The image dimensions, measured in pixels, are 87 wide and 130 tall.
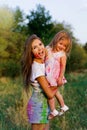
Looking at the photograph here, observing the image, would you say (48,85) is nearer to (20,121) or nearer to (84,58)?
(20,121)

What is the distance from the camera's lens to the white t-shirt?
11.6 ft

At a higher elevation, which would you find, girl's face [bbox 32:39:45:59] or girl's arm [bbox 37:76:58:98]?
girl's face [bbox 32:39:45:59]

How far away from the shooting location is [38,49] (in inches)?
142

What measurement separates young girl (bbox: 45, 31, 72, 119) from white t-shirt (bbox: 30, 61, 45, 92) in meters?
0.07

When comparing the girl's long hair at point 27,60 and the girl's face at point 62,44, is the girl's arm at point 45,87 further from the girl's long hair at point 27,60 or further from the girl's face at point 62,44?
the girl's face at point 62,44

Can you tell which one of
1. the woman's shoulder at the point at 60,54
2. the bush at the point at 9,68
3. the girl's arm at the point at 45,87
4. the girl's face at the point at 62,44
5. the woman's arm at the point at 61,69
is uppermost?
the girl's face at the point at 62,44

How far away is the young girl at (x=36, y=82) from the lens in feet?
11.7

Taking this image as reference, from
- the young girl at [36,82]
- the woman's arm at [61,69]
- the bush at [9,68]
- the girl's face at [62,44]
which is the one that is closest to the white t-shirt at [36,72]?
the young girl at [36,82]

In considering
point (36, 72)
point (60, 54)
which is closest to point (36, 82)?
point (36, 72)

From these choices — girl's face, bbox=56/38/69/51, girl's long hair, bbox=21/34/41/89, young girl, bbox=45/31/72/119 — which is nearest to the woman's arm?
young girl, bbox=45/31/72/119

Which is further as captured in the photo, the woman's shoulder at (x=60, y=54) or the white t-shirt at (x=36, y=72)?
the woman's shoulder at (x=60, y=54)

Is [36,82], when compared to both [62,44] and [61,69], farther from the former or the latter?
[62,44]

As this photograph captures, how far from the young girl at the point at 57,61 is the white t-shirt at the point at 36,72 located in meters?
0.07

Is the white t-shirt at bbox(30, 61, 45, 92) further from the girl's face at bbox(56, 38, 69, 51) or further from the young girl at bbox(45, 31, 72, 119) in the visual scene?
the girl's face at bbox(56, 38, 69, 51)
